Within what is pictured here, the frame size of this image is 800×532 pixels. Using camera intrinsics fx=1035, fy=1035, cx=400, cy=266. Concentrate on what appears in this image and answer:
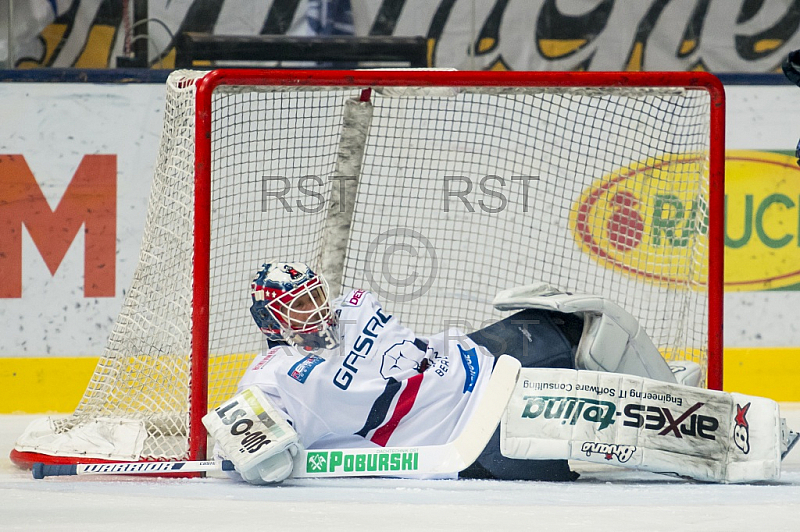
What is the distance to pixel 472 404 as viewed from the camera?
287cm

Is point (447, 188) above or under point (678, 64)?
under

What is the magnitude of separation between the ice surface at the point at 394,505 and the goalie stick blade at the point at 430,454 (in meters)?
0.04

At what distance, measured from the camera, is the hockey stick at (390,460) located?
107 inches

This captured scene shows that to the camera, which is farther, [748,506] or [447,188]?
[447,188]

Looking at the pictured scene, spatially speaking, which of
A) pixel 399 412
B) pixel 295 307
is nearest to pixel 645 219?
pixel 399 412

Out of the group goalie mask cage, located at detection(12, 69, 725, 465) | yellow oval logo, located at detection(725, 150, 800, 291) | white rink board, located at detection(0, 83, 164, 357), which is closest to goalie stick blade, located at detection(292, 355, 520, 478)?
goalie mask cage, located at detection(12, 69, 725, 465)

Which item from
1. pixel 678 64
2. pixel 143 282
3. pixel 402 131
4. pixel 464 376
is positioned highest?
pixel 678 64

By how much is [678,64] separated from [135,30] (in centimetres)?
252

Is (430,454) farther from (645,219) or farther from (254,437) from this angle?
(645,219)

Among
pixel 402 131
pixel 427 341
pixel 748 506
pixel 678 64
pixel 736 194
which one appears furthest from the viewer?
pixel 678 64

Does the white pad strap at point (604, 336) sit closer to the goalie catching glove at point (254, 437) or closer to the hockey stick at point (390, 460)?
the hockey stick at point (390, 460)

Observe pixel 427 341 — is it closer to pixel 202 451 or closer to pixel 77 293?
pixel 202 451

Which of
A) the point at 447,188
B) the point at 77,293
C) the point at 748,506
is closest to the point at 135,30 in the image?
the point at 77,293

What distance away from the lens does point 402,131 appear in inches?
163
